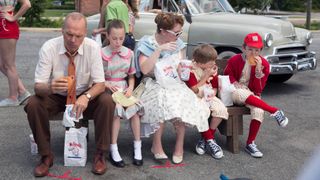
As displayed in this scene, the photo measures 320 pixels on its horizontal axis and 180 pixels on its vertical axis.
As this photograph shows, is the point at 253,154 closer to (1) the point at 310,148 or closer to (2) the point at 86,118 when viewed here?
(1) the point at 310,148

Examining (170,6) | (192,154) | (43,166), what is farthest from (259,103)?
(170,6)

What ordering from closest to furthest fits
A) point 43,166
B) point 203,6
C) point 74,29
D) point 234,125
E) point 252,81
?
1. point 74,29
2. point 43,166
3. point 234,125
4. point 252,81
5. point 203,6

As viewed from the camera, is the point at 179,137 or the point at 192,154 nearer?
the point at 179,137

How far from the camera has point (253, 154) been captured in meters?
4.70

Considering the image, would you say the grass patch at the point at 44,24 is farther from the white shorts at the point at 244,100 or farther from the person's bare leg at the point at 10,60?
the white shorts at the point at 244,100

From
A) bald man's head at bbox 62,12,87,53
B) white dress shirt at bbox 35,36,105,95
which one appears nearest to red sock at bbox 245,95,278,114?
white dress shirt at bbox 35,36,105,95

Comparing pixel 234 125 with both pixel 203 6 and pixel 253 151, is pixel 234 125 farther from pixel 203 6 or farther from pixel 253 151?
pixel 203 6

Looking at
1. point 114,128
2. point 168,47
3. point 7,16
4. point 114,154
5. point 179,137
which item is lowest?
point 114,154

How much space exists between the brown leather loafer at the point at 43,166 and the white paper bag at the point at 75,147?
5.4 inches

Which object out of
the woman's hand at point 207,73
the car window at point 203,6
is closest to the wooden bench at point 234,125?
the woman's hand at point 207,73

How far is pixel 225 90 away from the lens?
4.77 meters

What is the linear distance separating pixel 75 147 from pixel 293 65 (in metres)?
4.47

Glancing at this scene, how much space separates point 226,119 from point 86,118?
1330 millimetres

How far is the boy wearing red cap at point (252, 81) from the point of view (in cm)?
463
